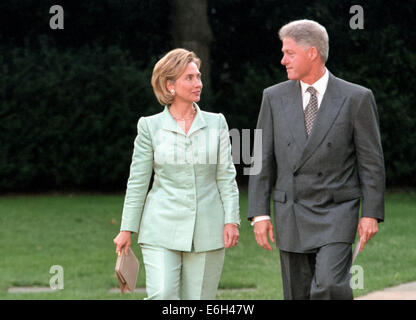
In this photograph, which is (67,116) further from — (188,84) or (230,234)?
(230,234)

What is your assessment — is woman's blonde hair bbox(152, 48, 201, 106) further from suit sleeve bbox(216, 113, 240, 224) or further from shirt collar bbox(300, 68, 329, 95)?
shirt collar bbox(300, 68, 329, 95)

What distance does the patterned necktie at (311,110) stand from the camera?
507 centimetres

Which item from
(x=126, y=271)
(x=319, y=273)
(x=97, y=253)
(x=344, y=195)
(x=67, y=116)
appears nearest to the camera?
(x=319, y=273)

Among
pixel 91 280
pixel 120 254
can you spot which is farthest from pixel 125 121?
pixel 120 254

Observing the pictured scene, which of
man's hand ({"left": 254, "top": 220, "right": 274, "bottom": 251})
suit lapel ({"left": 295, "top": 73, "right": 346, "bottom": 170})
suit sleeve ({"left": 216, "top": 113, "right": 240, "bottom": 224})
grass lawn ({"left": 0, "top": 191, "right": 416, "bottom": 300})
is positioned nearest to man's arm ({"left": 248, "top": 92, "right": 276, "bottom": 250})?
man's hand ({"left": 254, "top": 220, "right": 274, "bottom": 251})

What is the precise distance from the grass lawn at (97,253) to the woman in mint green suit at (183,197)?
2.93 metres

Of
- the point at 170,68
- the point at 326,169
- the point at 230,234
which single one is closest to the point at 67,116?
the point at 170,68

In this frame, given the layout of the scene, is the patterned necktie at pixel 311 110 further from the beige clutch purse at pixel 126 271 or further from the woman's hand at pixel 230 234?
the beige clutch purse at pixel 126 271

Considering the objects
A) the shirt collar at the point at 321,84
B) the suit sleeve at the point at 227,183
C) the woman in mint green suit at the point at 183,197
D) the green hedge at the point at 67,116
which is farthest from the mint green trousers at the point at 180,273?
the green hedge at the point at 67,116

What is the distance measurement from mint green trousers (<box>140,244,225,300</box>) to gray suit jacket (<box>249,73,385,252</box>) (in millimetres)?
428

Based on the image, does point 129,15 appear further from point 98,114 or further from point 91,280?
point 91,280

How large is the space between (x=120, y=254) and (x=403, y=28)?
12331 millimetres

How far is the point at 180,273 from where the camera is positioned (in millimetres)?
5156

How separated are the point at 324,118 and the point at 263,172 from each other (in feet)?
1.60
